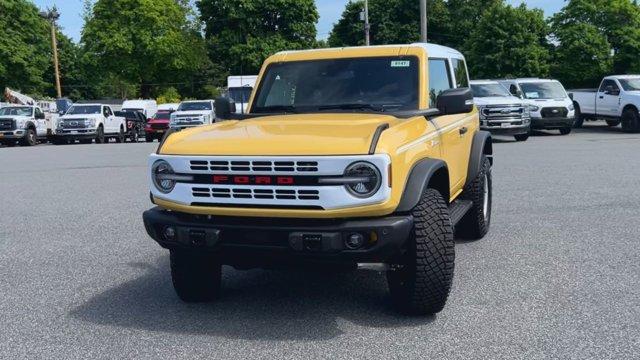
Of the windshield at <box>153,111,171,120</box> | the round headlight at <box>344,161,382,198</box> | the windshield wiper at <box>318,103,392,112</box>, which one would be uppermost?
the windshield at <box>153,111,171,120</box>

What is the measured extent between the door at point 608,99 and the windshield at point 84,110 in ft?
71.4

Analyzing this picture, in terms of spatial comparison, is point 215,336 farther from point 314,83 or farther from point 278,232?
point 314,83

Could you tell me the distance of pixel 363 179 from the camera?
4039 mm

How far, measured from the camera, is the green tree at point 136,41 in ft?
184

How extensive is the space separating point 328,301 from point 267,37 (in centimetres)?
5501

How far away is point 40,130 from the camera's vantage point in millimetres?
31156

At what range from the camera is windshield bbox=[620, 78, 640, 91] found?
24428 millimetres

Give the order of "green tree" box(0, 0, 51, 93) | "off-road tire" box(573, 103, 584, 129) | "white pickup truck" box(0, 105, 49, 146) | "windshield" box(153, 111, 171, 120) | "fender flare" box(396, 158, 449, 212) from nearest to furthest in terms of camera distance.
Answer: "fender flare" box(396, 158, 449, 212) → "off-road tire" box(573, 103, 584, 129) → "white pickup truck" box(0, 105, 49, 146) → "windshield" box(153, 111, 171, 120) → "green tree" box(0, 0, 51, 93)

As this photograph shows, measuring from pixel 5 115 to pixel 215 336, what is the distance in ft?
94.5

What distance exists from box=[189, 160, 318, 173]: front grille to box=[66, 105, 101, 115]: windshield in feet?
95.8

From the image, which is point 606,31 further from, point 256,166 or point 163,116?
point 256,166

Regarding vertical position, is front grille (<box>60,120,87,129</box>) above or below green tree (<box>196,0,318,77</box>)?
below

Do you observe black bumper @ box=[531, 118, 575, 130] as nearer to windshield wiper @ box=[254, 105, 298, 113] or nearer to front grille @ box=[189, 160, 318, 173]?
windshield wiper @ box=[254, 105, 298, 113]

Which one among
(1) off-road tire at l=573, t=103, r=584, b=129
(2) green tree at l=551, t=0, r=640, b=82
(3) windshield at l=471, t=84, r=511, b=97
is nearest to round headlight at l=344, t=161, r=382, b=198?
(3) windshield at l=471, t=84, r=511, b=97
